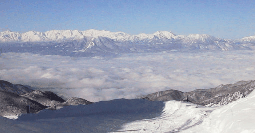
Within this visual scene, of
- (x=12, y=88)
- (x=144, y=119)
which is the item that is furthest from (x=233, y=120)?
(x=12, y=88)

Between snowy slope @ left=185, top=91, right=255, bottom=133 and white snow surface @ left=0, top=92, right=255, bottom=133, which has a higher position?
snowy slope @ left=185, top=91, right=255, bottom=133

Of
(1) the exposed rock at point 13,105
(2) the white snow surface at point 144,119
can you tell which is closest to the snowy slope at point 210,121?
(2) the white snow surface at point 144,119

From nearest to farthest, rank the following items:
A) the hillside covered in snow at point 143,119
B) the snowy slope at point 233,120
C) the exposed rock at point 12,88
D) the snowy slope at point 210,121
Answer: the snowy slope at point 233,120
the snowy slope at point 210,121
the hillside covered in snow at point 143,119
the exposed rock at point 12,88

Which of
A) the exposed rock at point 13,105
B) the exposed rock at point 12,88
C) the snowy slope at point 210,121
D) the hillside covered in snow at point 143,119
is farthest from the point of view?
the exposed rock at point 12,88

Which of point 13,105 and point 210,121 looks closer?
point 210,121

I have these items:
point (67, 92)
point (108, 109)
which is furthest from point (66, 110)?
point (67, 92)

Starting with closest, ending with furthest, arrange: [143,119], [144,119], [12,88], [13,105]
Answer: [144,119]
[143,119]
[13,105]
[12,88]

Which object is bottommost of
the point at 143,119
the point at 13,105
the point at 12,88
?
the point at 143,119

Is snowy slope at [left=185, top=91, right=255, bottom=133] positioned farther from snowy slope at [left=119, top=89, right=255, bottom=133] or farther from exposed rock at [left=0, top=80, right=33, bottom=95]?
exposed rock at [left=0, top=80, right=33, bottom=95]

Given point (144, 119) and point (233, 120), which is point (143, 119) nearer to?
point (144, 119)


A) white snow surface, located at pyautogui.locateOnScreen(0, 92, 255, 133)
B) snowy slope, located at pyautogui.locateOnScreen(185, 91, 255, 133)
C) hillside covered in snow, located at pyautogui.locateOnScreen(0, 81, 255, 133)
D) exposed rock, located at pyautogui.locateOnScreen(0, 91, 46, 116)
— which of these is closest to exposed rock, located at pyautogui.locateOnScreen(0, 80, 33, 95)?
exposed rock, located at pyautogui.locateOnScreen(0, 91, 46, 116)

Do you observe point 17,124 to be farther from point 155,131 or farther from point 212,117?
point 212,117

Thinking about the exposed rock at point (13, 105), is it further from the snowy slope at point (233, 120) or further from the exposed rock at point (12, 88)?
the exposed rock at point (12, 88)
